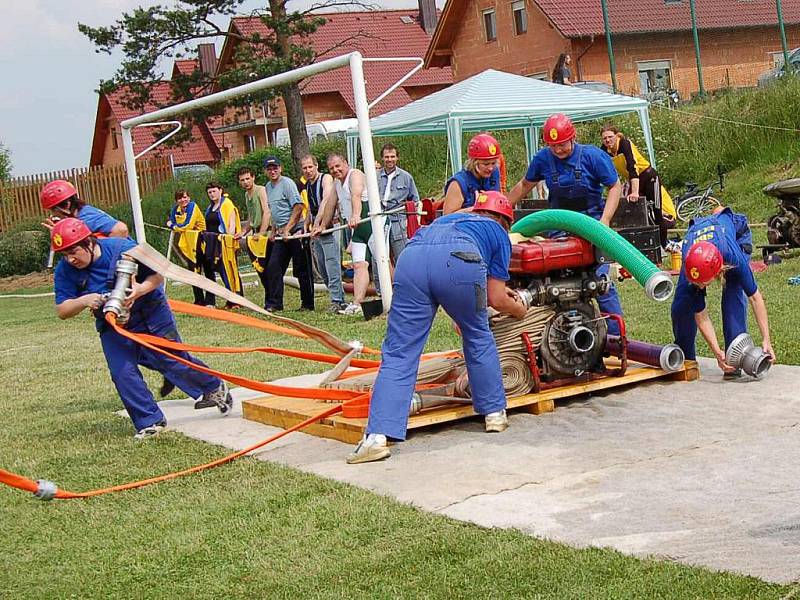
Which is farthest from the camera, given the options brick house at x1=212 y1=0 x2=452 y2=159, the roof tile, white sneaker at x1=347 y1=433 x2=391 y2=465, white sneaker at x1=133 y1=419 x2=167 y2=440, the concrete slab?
brick house at x1=212 y1=0 x2=452 y2=159

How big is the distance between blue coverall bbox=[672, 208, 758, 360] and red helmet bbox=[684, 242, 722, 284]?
0.14 m

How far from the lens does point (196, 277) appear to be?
7426 mm

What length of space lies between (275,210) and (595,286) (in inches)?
363

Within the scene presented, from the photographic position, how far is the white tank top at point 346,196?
580 inches

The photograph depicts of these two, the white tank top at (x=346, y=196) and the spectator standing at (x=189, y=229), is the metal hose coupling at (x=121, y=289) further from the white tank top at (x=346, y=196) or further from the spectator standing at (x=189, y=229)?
the spectator standing at (x=189, y=229)

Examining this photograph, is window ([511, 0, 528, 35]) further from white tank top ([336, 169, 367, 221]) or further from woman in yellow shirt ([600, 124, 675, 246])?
white tank top ([336, 169, 367, 221])

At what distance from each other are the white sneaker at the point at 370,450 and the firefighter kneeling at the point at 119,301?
6.89 ft

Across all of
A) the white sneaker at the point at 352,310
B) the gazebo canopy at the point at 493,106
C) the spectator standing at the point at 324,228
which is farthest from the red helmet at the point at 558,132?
the gazebo canopy at the point at 493,106

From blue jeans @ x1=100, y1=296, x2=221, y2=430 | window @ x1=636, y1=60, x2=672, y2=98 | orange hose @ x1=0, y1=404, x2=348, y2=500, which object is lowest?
orange hose @ x1=0, y1=404, x2=348, y2=500

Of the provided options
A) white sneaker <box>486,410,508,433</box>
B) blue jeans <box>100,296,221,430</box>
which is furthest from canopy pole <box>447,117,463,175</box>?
white sneaker <box>486,410,508,433</box>

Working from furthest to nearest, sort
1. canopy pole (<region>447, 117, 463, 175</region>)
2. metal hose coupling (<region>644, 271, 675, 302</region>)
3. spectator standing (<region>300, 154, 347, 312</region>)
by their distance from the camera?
canopy pole (<region>447, 117, 463, 175</region>)
spectator standing (<region>300, 154, 347, 312</region>)
metal hose coupling (<region>644, 271, 675, 302</region>)

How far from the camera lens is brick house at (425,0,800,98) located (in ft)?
141

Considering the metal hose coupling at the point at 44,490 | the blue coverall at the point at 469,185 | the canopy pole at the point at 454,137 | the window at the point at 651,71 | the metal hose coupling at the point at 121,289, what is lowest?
the metal hose coupling at the point at 44,490

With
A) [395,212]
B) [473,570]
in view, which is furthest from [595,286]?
[395,212]
